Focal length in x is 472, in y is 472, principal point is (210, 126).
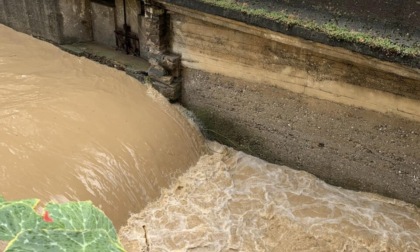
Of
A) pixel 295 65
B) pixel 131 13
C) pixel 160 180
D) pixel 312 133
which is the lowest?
pixel 160 180

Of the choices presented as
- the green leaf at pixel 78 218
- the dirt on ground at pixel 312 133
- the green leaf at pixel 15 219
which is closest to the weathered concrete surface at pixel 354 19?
the dirt on ground at pixel 312 133

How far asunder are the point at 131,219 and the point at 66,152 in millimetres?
929

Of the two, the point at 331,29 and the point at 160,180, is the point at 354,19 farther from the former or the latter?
the point at 160,180

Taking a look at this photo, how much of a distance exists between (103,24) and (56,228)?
5642 mm

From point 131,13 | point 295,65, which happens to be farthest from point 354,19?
point 131,13

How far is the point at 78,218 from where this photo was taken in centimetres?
147

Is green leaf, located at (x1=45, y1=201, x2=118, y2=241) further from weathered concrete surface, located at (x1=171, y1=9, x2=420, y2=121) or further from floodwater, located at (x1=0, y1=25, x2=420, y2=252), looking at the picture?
weathered concrete surface, located at (x1=171, y1=9, x2=420, y2=121)

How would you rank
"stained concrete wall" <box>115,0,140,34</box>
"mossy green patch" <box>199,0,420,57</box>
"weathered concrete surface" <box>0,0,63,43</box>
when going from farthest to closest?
"weathered concrete surface" <box>0,0,63,43</box> < "stained concrete wall" <box>115,0,140,34</box> < "mossy green patch" <box>199,0,420,57</box>

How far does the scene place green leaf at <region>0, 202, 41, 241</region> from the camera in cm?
130

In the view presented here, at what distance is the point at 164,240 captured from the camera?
4488mm

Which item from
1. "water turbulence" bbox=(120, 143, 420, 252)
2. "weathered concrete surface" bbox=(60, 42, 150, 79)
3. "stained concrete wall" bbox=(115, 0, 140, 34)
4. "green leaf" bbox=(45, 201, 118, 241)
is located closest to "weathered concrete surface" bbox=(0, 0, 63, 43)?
"weathered concrete surface" bbox=(60, 42, 150, 79)

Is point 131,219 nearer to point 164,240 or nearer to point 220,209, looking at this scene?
point 164,240

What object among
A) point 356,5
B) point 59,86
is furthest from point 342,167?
point 59,86

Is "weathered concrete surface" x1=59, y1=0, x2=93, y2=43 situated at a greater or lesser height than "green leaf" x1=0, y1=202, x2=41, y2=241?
lesser
